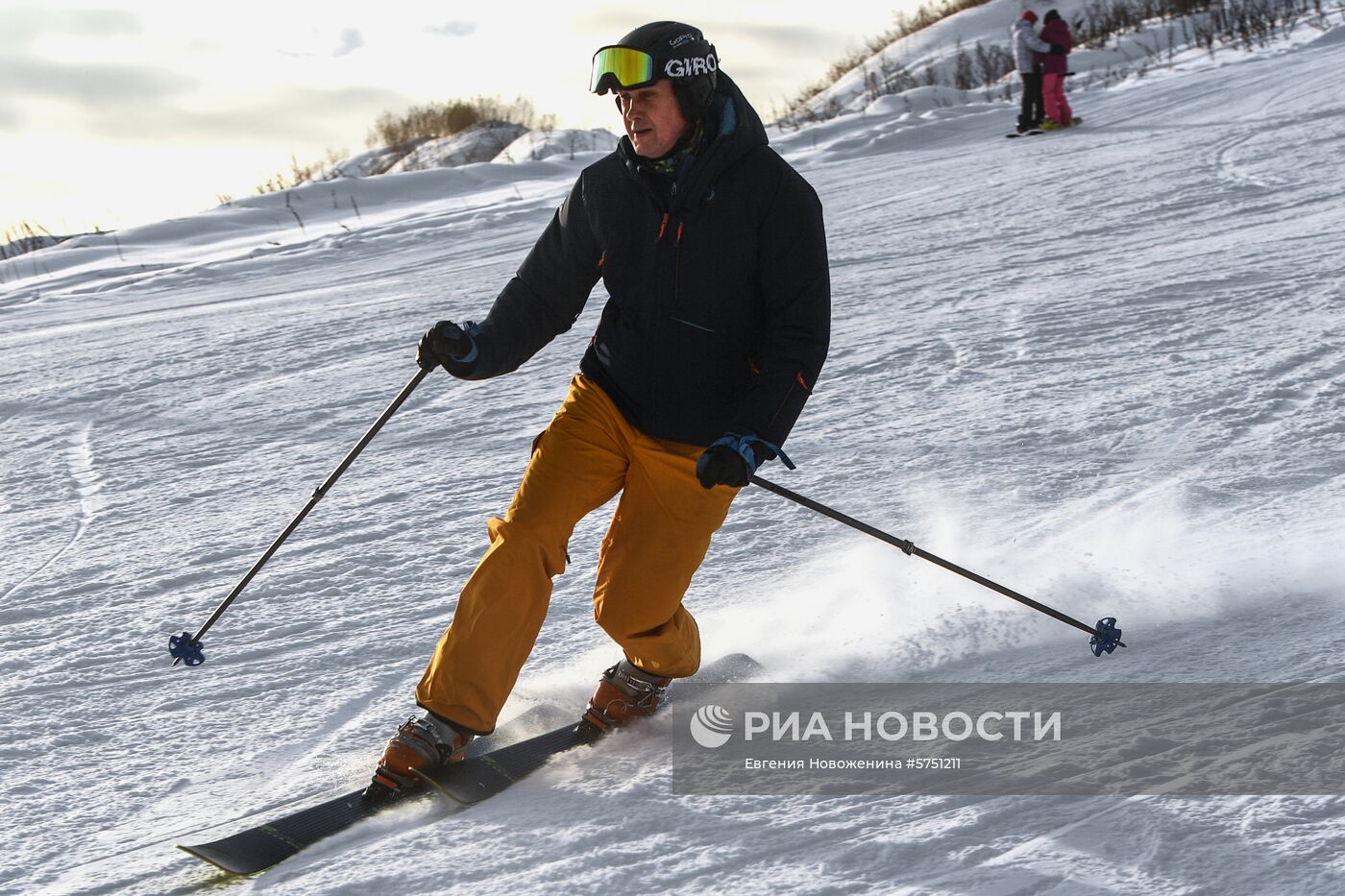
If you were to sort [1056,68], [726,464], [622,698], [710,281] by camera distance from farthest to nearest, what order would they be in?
[1056,68], [622,698], [710,281], [726,464]

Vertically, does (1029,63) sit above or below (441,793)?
above

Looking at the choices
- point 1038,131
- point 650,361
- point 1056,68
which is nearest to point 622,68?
point 650,361

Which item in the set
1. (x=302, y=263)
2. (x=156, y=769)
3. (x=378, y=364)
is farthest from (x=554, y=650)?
(x=302, y=263)

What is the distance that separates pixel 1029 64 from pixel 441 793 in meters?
11.7

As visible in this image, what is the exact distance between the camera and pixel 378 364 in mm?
7059

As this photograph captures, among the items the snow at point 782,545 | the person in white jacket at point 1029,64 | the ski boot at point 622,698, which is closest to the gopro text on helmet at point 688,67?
the ski boot at point 622,698

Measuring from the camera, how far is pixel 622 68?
2.71 m

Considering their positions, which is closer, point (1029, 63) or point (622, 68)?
point (622, 68)

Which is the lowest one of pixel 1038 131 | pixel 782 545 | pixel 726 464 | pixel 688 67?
pixel 782 545

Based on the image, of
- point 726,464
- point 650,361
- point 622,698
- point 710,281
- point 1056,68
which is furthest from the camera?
point 1056,68

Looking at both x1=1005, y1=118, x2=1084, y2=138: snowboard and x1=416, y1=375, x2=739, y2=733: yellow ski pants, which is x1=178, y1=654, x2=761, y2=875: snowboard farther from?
x1=1005, y1=118, x2=1084, y2=138: snowboard

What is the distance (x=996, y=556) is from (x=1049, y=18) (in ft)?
35.1

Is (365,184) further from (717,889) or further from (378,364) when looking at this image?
(717,889)

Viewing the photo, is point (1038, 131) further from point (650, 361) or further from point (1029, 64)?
point (650, 361)
